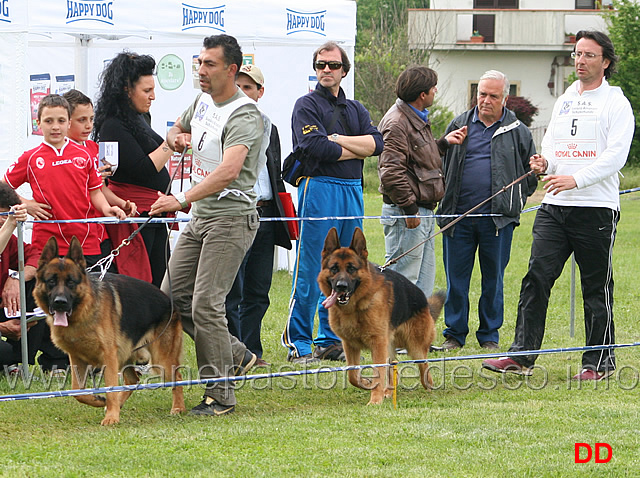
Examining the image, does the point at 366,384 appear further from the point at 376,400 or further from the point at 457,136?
the point at 457,136

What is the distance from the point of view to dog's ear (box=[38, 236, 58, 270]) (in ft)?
15.4

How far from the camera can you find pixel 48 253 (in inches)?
186

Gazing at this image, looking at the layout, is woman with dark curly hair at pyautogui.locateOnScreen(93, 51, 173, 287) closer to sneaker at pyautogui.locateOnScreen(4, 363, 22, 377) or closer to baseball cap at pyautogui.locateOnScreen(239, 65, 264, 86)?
baseball cap at pyautogui.locateOnScreen(239, 65, 264, 86)

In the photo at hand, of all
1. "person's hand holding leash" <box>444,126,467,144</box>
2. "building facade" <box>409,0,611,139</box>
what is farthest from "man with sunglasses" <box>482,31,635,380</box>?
"building facade" <box>409,0,611,139</box>

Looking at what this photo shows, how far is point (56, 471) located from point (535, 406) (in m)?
2.91

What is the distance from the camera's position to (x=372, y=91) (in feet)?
107

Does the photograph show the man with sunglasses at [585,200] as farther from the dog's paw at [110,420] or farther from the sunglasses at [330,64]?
the dog's paw at [110,420]

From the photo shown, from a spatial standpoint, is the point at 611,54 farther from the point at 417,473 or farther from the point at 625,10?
the point at 625,10

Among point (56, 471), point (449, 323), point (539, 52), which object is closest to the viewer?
point (56, 471)

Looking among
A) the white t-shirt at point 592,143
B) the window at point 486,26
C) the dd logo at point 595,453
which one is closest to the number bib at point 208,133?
the white t-shirt at point 592,143

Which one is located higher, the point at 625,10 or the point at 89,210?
the point at 625,10

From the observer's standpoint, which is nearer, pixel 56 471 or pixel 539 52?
pixel 56 471

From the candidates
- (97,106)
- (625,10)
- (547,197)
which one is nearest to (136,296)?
(97,106)

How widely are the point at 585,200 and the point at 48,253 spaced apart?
140 inches
